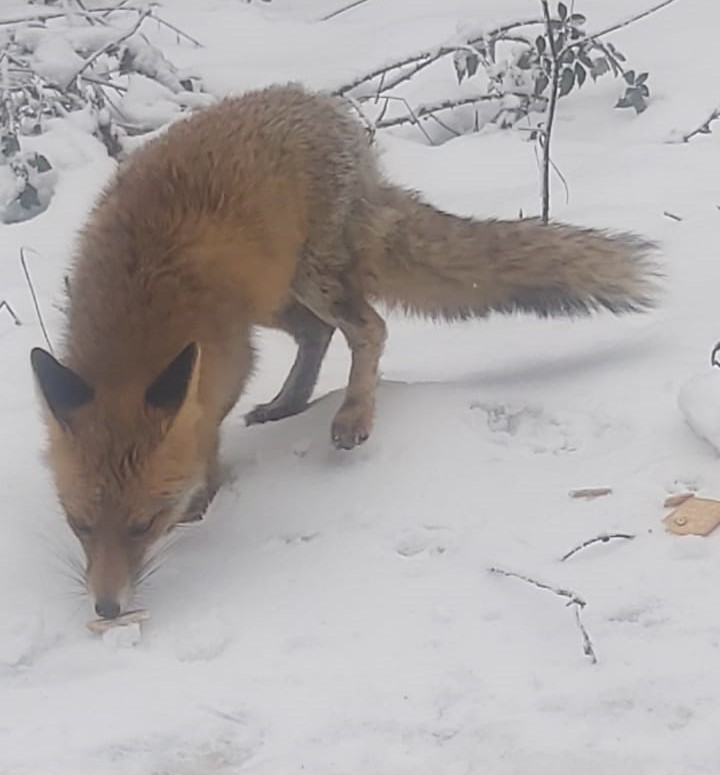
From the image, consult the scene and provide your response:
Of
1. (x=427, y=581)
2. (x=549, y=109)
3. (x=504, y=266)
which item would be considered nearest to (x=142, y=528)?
(x=427, y=581)

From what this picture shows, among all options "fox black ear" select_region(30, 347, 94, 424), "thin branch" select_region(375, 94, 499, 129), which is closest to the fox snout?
"fox black ear" select_region(30, 347, 94, 424)

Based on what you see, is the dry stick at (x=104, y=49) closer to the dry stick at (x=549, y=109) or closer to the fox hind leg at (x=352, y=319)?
the dry stick at (x=549, y=109)

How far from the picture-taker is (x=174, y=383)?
3965 mm

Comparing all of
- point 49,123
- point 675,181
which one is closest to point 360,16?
point 49,123

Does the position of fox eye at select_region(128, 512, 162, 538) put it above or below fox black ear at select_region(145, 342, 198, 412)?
below

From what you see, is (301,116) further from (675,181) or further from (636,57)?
(636,57)

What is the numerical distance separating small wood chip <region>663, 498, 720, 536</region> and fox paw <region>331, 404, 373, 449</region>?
3.91 ft

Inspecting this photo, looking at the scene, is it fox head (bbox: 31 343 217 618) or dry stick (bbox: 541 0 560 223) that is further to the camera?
dry stick (bbox: 541 0 560 223)

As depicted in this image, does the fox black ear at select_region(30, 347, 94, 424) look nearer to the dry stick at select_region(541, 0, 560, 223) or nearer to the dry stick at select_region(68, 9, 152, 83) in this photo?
the dry stick at select_region(541, 0, 560, 223)

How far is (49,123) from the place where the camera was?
7.76m

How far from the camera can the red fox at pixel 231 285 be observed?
4016 mm

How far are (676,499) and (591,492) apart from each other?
259 mm

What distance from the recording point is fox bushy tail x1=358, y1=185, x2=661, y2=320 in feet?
17.0

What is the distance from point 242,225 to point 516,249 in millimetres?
1106
